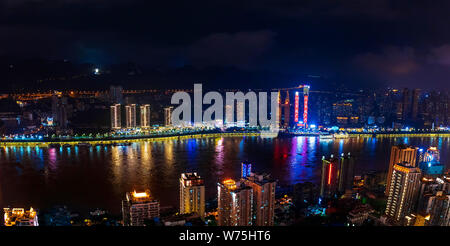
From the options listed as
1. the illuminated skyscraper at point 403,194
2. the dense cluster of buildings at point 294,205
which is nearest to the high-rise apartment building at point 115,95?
the dense cluster of buildings at point 294,205

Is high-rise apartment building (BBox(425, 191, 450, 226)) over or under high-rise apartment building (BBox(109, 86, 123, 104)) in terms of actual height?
under

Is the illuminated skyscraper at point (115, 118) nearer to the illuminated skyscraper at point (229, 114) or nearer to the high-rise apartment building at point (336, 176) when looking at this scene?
the illuminated skyscraper at point (229, 114)

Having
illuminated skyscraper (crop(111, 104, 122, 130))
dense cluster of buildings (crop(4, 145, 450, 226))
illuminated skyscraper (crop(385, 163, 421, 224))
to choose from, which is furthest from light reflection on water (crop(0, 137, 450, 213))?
illuminated skyscraper (crop(111, 104, 122, 130))

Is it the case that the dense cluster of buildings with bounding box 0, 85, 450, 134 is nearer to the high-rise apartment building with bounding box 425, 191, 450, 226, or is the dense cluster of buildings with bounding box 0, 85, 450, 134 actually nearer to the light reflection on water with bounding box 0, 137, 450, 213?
the light reflection on water with bounding box 0, 137, 450, 213

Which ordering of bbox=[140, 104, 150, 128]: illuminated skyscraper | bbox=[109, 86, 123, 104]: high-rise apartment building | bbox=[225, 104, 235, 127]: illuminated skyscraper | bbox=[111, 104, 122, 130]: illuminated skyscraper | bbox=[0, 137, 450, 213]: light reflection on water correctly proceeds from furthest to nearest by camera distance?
bbox=[109, 86, 123, 104]: high-rise apartment building → bbox=[225, 104, 235, 127]: illuminated skyscraper → bbox=[140, 104, 150, 128]: illuminated skyscraper → bbox=[111, 104, 122, 130]: illuminated skyscraper → bbox=[0, 137, 450, 213]: light reflection on water

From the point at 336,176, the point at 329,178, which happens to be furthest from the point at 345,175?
the point at 329,178
